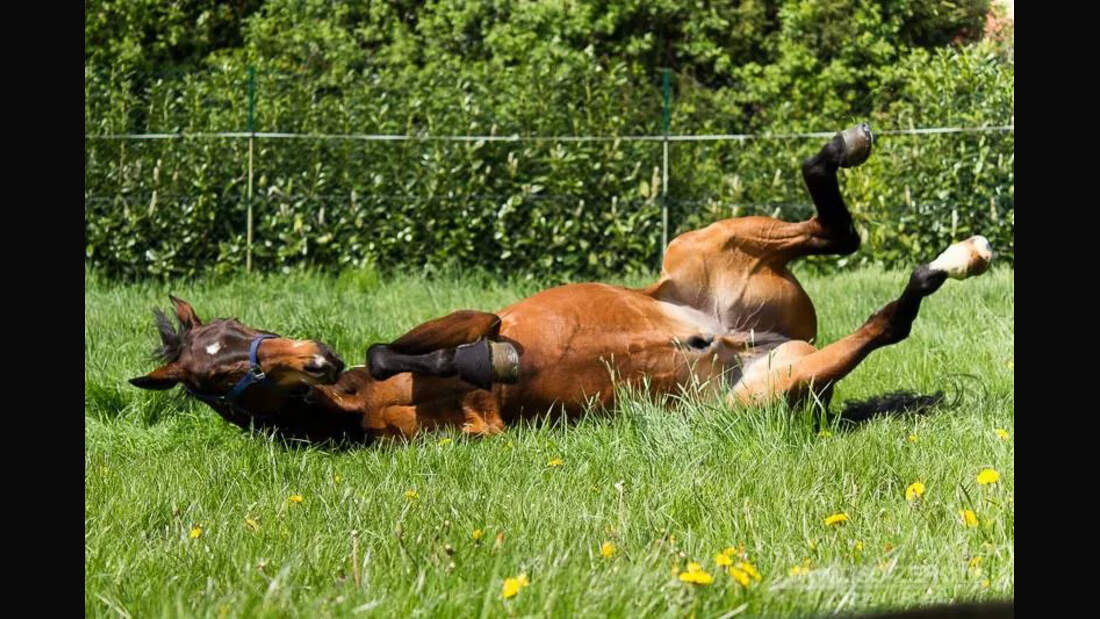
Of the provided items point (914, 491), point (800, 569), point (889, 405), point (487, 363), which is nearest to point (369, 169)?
point (487, 363)

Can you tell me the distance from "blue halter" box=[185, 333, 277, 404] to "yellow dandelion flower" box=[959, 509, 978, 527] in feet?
7.16

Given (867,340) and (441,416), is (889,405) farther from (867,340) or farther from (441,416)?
(441,416)

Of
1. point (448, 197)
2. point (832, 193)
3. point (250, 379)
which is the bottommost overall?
point (448, 197)

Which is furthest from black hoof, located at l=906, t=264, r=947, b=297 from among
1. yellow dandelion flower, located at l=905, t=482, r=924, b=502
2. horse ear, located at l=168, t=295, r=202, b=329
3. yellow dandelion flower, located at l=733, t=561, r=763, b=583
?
A: horse ear, located at l=168, t=295, r=202, b=329

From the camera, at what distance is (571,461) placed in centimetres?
402

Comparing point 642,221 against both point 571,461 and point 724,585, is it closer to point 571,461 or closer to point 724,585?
point 571,461

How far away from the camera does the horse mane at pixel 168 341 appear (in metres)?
4.35

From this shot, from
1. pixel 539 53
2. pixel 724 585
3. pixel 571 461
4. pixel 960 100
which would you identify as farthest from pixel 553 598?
pixel 539 53

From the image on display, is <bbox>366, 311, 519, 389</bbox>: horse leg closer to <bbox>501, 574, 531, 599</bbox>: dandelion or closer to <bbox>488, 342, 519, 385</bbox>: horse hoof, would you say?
<bbox>488, 342, 519, 385</bbox>: horse hoof

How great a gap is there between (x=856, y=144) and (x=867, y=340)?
0.87m

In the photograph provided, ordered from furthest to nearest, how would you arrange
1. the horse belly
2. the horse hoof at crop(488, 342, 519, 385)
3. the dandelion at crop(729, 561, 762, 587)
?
the horse belly
the horse hoof at crop(488, 342, 519, 385)
the dandelion at crop(729, 561, 762, 587)

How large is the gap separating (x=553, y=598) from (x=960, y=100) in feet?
30.2

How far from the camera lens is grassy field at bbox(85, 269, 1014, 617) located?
97.4 inches

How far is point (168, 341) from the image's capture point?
4383mm
